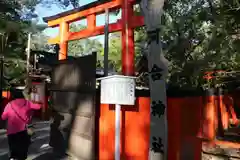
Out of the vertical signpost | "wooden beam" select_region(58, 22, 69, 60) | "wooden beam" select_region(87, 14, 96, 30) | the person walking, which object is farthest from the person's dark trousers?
"wooden beam" select_region(58, 22, 69, 60)

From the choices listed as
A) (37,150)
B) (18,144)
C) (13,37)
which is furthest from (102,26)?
(13,37)

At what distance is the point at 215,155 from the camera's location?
4.96m

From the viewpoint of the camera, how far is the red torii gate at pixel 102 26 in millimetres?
7199

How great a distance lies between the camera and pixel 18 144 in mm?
→ 5449

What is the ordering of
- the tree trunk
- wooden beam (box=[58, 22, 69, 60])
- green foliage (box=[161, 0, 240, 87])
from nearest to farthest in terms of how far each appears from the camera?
the tree trunk, green foliage (box=[161, 0, 240, 87]), wooden beam (box=[58, 22, 69, 60])

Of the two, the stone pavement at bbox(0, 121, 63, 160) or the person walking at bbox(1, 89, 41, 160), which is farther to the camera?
the stone pavement at bbox(0, 121, 63, 160)

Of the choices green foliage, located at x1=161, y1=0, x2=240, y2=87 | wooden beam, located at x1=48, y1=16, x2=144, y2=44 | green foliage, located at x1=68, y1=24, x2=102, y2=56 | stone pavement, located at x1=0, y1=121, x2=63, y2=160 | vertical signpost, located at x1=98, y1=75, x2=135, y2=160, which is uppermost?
green foliage, located at x1=68, y1=24, x2=102, y2=56

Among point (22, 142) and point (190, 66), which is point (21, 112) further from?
point (190, 66)

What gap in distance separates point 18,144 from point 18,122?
1.44ft

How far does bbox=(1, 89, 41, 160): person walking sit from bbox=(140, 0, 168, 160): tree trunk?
7.70 ft

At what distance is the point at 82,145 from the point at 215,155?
8.94 ft

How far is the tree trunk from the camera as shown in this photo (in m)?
4.24

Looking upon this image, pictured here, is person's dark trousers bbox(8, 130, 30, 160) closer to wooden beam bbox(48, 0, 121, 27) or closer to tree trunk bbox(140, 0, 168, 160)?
tree trunk bbox(140, 0, 168, 160)

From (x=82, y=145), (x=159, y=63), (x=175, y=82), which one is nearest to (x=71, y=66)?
(x=82, y=145)
